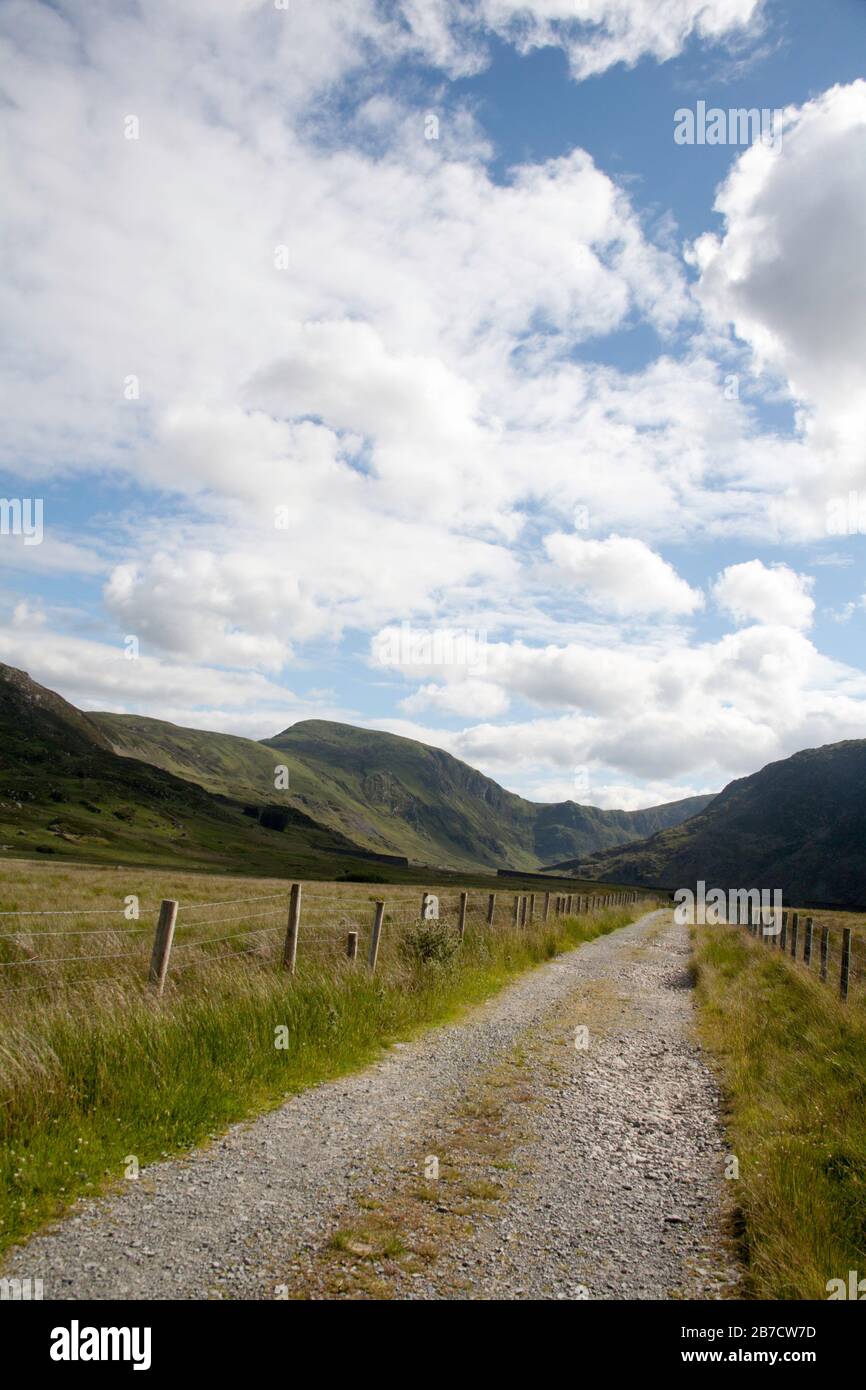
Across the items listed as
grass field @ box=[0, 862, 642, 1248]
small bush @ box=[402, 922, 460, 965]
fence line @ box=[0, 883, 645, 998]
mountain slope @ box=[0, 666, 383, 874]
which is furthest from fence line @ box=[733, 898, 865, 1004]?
mountain slope @ box=[0, 666, 383, 874]

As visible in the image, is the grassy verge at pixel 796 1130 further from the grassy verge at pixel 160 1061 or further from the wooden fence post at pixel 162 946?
the wooden fence post at pixel 162 946

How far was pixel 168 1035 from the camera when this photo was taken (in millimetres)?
8188

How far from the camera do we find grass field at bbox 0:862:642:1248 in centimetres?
619

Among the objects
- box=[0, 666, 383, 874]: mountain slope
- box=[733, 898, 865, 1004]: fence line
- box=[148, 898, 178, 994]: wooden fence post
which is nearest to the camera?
box=[148, 898, 178, 994]: wooden fence post

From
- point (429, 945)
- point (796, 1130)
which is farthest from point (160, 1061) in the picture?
point (429, 945)

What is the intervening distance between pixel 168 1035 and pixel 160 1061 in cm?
51

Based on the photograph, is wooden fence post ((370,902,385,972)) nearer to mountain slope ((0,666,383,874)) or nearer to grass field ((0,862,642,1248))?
grass field ((0,862,642,1248))

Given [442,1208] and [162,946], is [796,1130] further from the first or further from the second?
[162,946]

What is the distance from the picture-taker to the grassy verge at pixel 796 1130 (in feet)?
16.4

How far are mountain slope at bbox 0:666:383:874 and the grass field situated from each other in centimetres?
7937

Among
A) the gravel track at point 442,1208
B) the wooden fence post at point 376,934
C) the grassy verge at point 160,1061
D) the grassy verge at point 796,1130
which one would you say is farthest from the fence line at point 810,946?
the wooden fence post at point 376,934

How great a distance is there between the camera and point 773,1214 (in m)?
5.48

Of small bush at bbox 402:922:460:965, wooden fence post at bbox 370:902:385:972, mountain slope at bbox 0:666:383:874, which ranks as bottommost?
mountain slope at bbox 0:666:383:874
